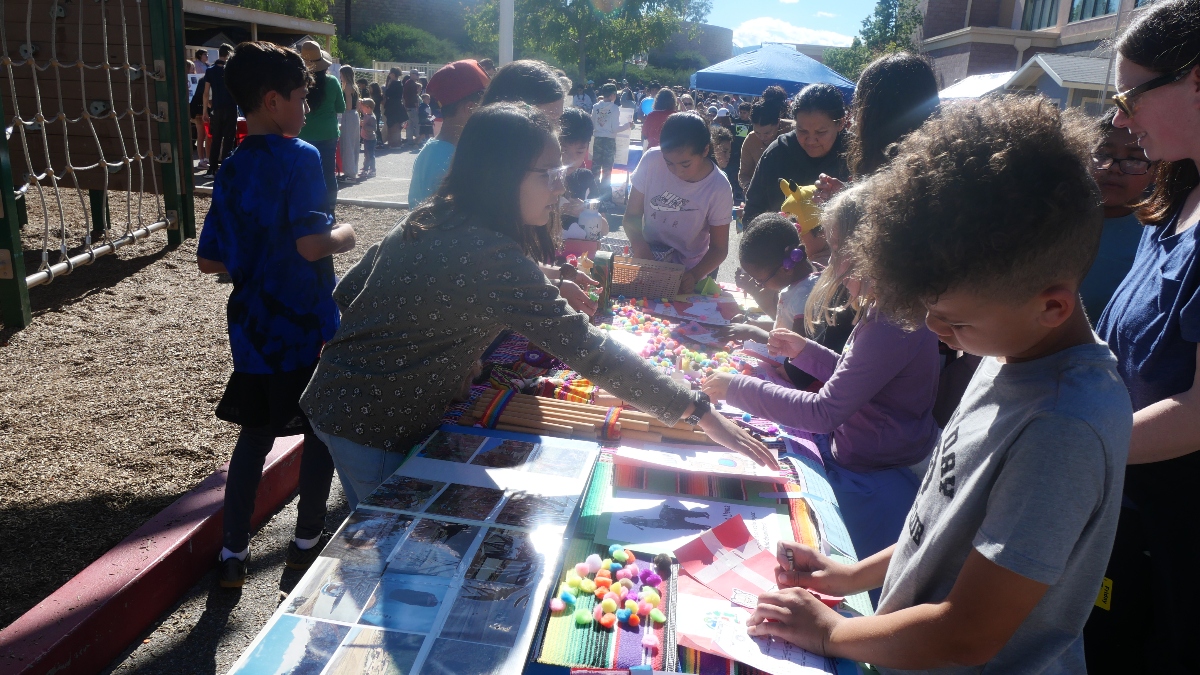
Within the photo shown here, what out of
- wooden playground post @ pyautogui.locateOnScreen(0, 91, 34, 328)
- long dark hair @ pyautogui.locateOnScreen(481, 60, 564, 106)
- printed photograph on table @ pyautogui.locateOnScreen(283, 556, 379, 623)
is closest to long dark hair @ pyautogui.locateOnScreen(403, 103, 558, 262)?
printed photograph on table @ pyautogui.locateOnScreen(283, 556, 379, 623)

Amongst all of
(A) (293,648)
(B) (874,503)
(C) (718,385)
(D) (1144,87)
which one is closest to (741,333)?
(C) (718,385)

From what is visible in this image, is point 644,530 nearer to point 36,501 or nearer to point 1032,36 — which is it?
point 36,501

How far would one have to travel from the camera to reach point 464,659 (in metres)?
1.23

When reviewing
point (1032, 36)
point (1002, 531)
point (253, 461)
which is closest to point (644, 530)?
point (1002, 531)

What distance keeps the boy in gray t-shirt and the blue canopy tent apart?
1371 centimetres

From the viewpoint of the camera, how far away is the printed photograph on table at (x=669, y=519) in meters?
1.69

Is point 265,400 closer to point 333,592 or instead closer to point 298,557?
point 298,557

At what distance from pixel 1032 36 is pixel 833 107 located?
33324 millimetres

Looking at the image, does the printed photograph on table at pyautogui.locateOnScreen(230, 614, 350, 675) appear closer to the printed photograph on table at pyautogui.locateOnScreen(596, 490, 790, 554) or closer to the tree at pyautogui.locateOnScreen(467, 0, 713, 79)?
the printed photograph on table at pyautogui.locateOnScreen(596, 490, 790, 554)

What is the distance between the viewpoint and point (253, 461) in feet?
8.89

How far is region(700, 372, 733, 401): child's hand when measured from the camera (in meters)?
2.26

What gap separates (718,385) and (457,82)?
219 centimetres

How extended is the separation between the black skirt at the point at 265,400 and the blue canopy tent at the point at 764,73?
42.1ft

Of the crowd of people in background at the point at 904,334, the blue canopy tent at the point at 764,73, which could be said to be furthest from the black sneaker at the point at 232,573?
the blue canopy tent at the point at 764,73
